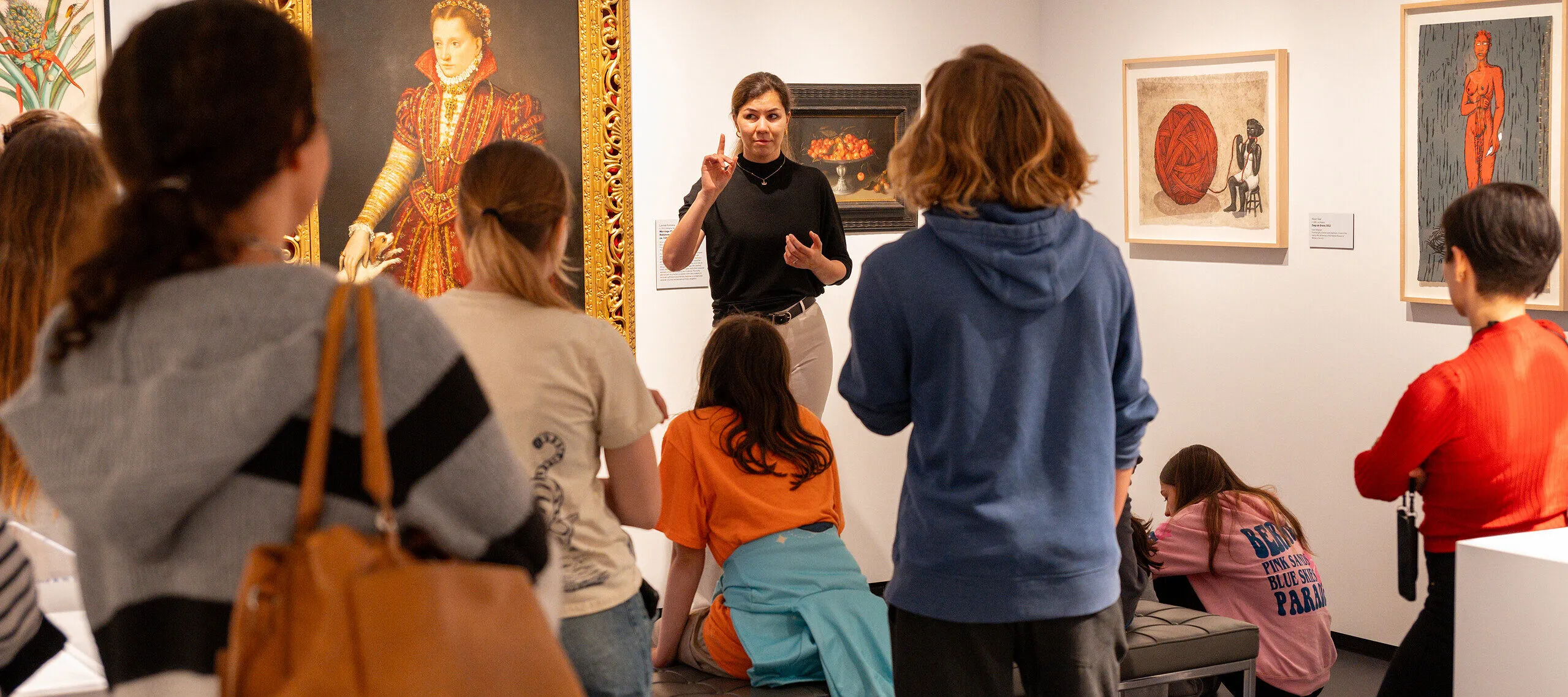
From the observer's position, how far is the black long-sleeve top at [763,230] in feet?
15.1

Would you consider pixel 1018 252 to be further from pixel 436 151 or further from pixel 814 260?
pixel 436 151

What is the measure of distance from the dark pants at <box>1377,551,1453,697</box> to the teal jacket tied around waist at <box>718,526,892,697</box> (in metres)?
1.15

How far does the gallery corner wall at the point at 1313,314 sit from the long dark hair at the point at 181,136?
421 cm

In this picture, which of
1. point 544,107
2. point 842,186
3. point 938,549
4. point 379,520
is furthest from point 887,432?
point 842,186

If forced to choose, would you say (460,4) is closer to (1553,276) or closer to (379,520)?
(1553,276)

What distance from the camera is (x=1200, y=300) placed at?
18.2ft

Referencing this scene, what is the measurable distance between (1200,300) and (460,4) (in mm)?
3158

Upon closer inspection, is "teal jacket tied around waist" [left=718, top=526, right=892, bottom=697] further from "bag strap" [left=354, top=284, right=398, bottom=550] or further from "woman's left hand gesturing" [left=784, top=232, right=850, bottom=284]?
"bag strap" [left=354, top=284, right=398, bottom=550]

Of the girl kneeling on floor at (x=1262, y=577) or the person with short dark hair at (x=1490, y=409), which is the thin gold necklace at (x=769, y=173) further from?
the person with short dark hair at (x=1490, y=409)

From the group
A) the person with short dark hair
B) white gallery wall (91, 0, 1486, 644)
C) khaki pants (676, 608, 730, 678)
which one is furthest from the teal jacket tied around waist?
white gallery wall (91, 0, 1486, 644)

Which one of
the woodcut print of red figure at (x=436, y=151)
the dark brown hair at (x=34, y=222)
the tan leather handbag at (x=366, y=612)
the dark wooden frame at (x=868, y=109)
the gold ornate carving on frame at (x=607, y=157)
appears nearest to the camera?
the tan leather handbag at (x=366, y=612)

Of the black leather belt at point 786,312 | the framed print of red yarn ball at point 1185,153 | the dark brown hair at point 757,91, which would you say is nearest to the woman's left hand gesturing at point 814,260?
the black leather belt at point 786,312

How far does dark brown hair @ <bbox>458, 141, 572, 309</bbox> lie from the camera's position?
6.55 feet

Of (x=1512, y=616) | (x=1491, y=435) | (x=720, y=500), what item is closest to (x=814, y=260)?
(x=720, y=500)
